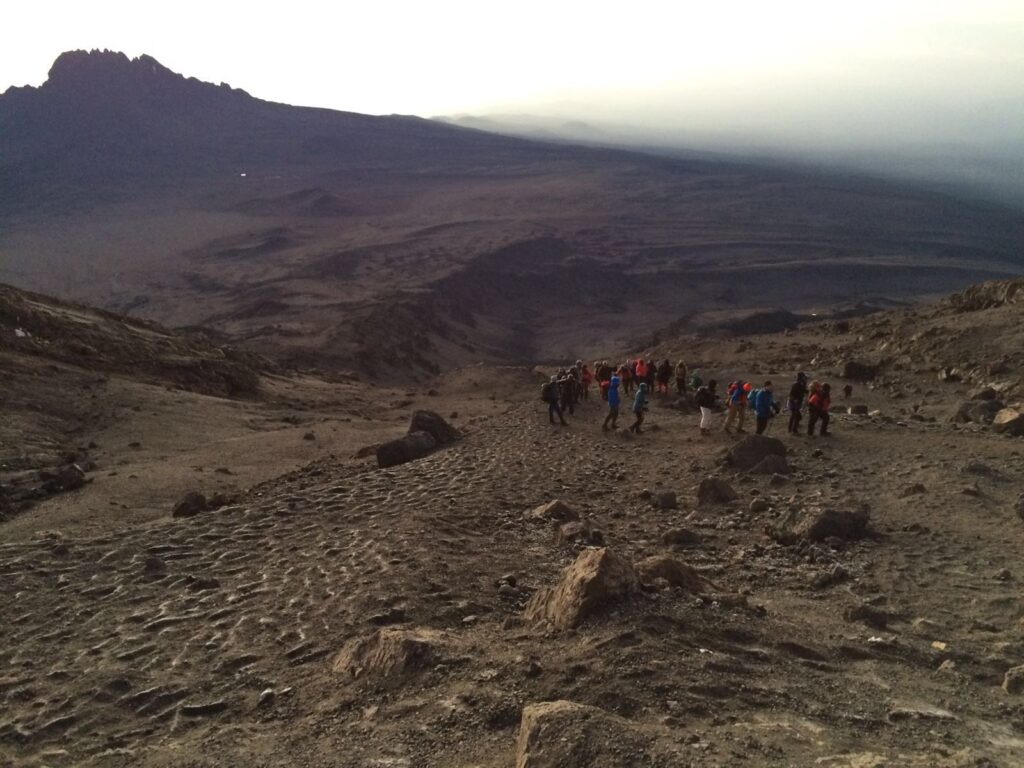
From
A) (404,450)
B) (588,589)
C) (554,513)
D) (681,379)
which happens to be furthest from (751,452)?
(681,379)

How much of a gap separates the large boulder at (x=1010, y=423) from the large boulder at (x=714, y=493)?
13.9 ft

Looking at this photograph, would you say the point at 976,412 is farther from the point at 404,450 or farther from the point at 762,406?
the point at 404,450

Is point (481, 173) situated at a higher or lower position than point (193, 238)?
higher

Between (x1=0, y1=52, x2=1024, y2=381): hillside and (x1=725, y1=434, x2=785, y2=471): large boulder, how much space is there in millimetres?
18151

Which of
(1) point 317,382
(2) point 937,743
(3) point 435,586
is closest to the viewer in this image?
(2) point 937,743

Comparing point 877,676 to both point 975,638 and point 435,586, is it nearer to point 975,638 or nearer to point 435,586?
point 975,638

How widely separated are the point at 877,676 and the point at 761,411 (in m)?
6.91

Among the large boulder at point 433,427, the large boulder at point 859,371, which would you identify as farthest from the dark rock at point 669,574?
the large boulder at point 859,371

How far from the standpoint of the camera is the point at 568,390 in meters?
13.3

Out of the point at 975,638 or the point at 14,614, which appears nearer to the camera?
the point at 975,638

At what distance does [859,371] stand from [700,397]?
5.20 meters

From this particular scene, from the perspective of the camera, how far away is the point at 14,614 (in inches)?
218

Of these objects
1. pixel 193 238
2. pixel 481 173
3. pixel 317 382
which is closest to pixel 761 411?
pixel 317 382

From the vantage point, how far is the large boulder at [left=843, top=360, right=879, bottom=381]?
1482cm
